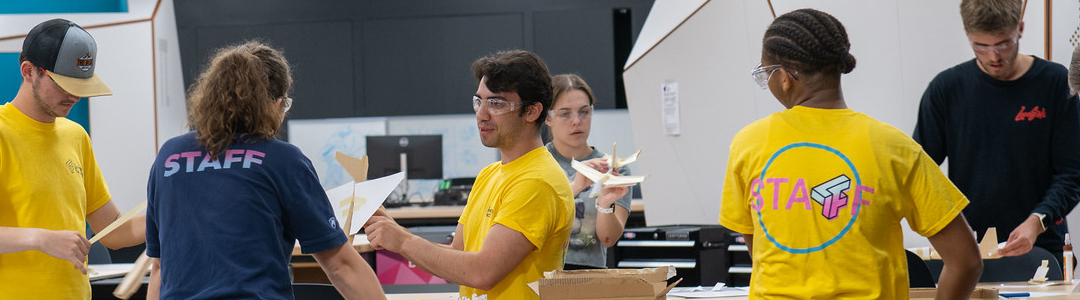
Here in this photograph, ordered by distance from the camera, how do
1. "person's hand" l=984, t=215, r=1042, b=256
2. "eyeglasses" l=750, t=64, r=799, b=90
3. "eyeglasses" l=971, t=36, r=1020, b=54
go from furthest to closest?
"eyeglasses" l=971, t=36, r=1020, b=54 → "person's hand" l=984, t=215, r=1042, b=256 → "eyeglasses" l=750, t=64, r=799, b=90

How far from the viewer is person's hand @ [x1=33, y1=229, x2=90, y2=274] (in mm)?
2041

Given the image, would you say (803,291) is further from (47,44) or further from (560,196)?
(47,44)

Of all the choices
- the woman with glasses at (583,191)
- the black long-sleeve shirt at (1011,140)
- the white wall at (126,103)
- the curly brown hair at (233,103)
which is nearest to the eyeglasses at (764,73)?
the woman with glasses at (583,191)

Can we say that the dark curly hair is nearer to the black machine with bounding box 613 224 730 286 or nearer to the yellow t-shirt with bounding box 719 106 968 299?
the yellow t-shirt with bounding box 719 106 968 299

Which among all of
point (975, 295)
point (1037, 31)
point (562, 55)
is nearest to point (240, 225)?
point (975, 295)

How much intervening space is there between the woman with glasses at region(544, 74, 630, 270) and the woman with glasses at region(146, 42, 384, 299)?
101 cm

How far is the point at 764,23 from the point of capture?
185 inches

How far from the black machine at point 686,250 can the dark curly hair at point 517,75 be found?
9.14ft

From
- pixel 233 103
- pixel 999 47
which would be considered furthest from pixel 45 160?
pixel 999 47

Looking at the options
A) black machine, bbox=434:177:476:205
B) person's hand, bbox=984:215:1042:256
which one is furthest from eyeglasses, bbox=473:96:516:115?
black machine, bbox=434:177:476:205

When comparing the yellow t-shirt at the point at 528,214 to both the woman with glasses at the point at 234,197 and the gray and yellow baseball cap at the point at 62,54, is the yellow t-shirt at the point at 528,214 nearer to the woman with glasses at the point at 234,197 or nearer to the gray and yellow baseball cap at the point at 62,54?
the woman with glasses at the point at 234,197

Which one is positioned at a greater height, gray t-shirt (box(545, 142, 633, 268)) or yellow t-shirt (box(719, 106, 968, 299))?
yellow t-shirt (box(719, 106, 968, 299))

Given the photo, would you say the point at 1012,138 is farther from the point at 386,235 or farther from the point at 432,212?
the point at 432,212

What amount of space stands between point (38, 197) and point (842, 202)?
1.98 m
